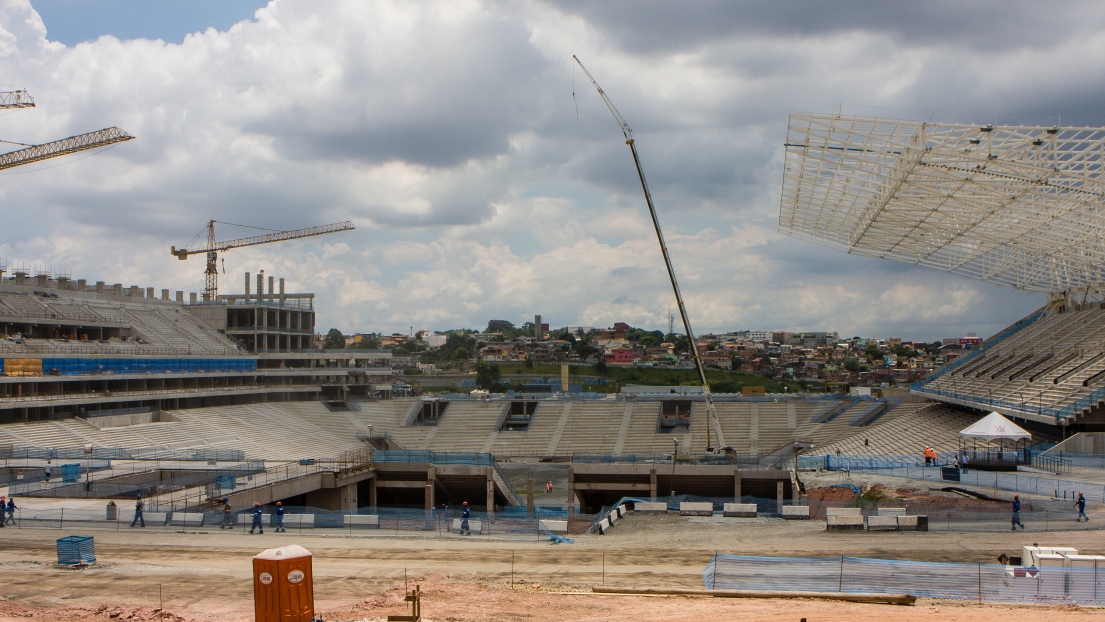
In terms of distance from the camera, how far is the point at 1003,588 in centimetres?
1881

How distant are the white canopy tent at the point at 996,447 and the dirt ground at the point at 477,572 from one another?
9843mm

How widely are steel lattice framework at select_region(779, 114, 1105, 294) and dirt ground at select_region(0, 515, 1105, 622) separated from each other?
16.8 metres

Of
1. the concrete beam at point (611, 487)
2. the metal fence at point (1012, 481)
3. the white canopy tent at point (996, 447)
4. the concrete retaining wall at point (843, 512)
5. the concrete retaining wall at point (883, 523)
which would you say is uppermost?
the white canopy tent at point (996, 447)

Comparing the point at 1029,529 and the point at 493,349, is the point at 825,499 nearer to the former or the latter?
the point at 1029,529

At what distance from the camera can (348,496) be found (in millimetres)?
44656

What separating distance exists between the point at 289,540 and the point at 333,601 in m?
9.17

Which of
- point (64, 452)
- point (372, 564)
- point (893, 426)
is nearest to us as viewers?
point (372, 564)

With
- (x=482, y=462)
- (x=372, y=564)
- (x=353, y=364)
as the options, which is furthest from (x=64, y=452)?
(x=353, y=364)

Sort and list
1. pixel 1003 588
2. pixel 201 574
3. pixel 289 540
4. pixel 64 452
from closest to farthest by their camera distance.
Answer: pixel 1003 588, pixel 201 574, pixel 289 540, pixel 64 452

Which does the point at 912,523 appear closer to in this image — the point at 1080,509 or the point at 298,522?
the point at 1080,509

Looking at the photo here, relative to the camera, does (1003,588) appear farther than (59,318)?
No

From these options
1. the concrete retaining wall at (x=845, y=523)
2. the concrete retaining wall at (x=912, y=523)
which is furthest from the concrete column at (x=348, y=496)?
the concrete retaining wall at (x=912, y=523)

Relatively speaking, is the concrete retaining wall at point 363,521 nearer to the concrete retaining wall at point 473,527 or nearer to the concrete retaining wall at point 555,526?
the concrete retaining wall at point 473,527

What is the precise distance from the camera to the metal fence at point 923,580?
18422mm
